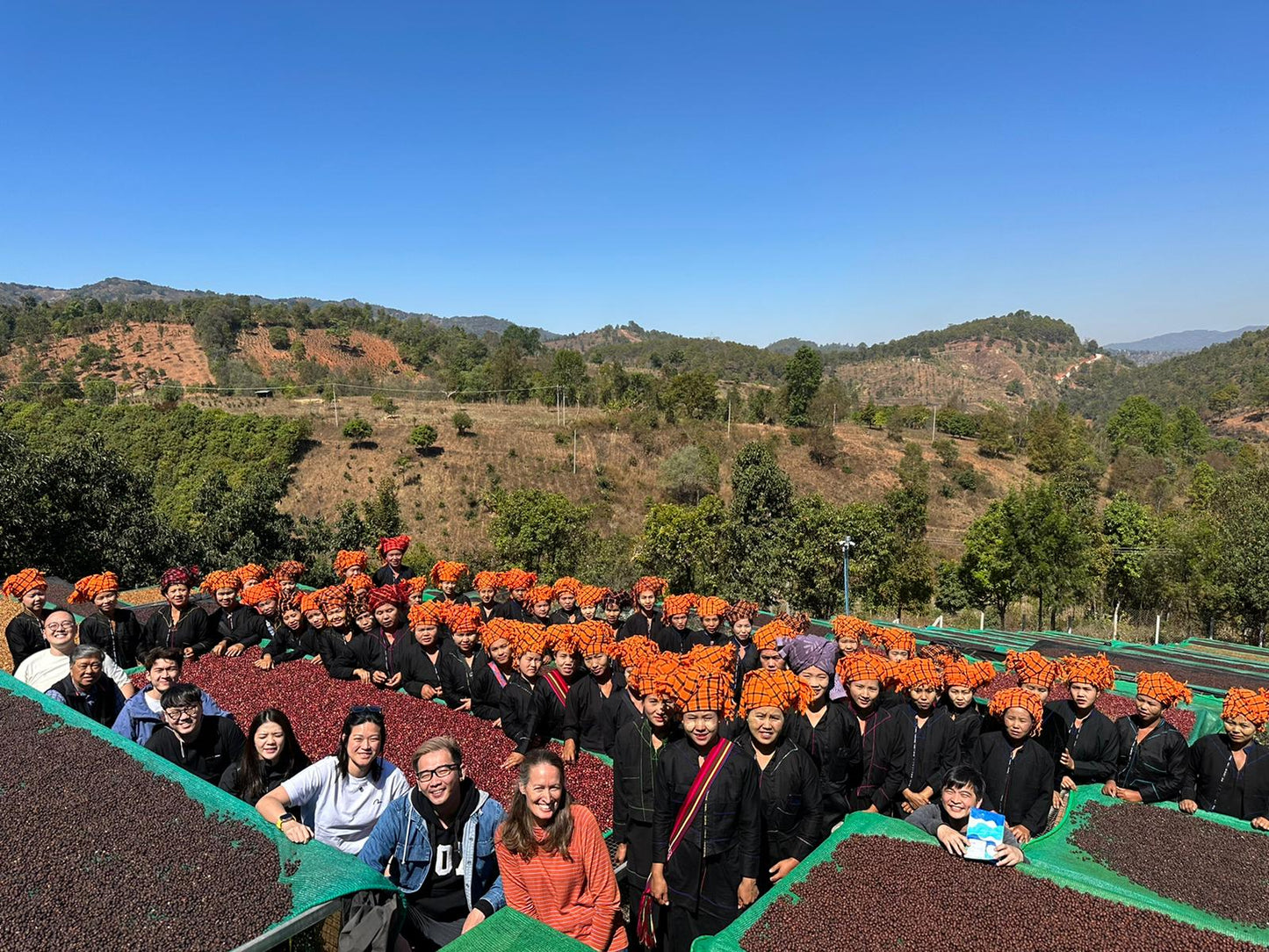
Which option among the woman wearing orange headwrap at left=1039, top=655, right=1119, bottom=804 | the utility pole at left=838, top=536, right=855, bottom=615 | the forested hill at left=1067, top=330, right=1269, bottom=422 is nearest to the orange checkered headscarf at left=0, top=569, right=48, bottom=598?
the woman wearing orange headwrap at left=1039, top=655, right=1119, bottom=804

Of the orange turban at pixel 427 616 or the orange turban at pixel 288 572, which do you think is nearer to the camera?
the orange turban at pixel 427 616

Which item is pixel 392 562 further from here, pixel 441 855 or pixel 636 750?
pixel 441 855

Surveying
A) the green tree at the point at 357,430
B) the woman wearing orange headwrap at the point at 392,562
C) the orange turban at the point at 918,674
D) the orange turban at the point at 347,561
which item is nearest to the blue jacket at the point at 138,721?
the orange turban at the point at 918,674

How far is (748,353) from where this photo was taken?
14588 cm

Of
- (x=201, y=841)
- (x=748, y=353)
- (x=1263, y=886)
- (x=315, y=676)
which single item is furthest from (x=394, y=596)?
(x=748, y=353)

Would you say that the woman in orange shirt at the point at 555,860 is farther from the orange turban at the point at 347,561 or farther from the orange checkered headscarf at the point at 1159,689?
the orange turban at the point at 347,561

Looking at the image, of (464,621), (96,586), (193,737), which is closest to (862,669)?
(464,621)

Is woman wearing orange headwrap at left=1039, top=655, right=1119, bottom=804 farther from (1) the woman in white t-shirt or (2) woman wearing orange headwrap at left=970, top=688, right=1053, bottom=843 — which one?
(1) the woman in white t-shirt

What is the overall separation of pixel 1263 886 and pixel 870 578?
76.5ft

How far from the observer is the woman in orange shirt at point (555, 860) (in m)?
2.97

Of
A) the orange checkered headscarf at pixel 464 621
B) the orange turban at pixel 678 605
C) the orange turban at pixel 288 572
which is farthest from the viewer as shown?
the orange turban at pixel 288 572

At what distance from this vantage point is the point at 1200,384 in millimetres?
116625

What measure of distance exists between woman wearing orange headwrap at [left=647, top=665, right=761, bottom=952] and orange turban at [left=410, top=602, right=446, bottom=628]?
353 centimetres

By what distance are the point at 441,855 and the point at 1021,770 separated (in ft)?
11.1
